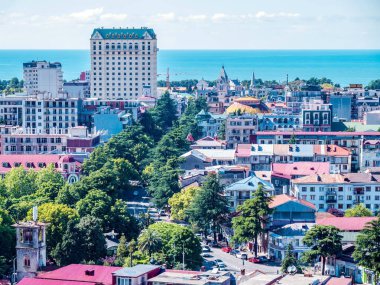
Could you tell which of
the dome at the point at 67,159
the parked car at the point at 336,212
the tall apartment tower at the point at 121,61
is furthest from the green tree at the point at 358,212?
the tall apartment tower at the point at 121,61

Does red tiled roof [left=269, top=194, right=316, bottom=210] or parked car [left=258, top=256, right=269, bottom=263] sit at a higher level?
red tiled roof [left=269, top=194, right=316, bottom=210]

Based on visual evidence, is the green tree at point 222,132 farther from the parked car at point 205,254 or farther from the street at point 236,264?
the parked car at point 205,254

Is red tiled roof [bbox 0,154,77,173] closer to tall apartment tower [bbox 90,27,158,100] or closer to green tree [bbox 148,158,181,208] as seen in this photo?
green tree [bbox 148,158,181,208]

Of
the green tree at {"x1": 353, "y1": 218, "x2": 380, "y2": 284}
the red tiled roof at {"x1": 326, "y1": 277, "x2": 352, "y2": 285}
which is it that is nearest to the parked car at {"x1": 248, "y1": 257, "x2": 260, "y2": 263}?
the green tree at {"x1": 353, "y1": 218, "x2": 380, "y2": 284}

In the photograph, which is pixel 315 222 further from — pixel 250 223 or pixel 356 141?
pixel 356 141

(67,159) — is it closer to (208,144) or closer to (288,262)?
(208,144)

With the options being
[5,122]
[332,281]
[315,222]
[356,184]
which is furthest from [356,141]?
[332,281]

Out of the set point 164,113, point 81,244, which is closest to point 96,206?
point 81,244
